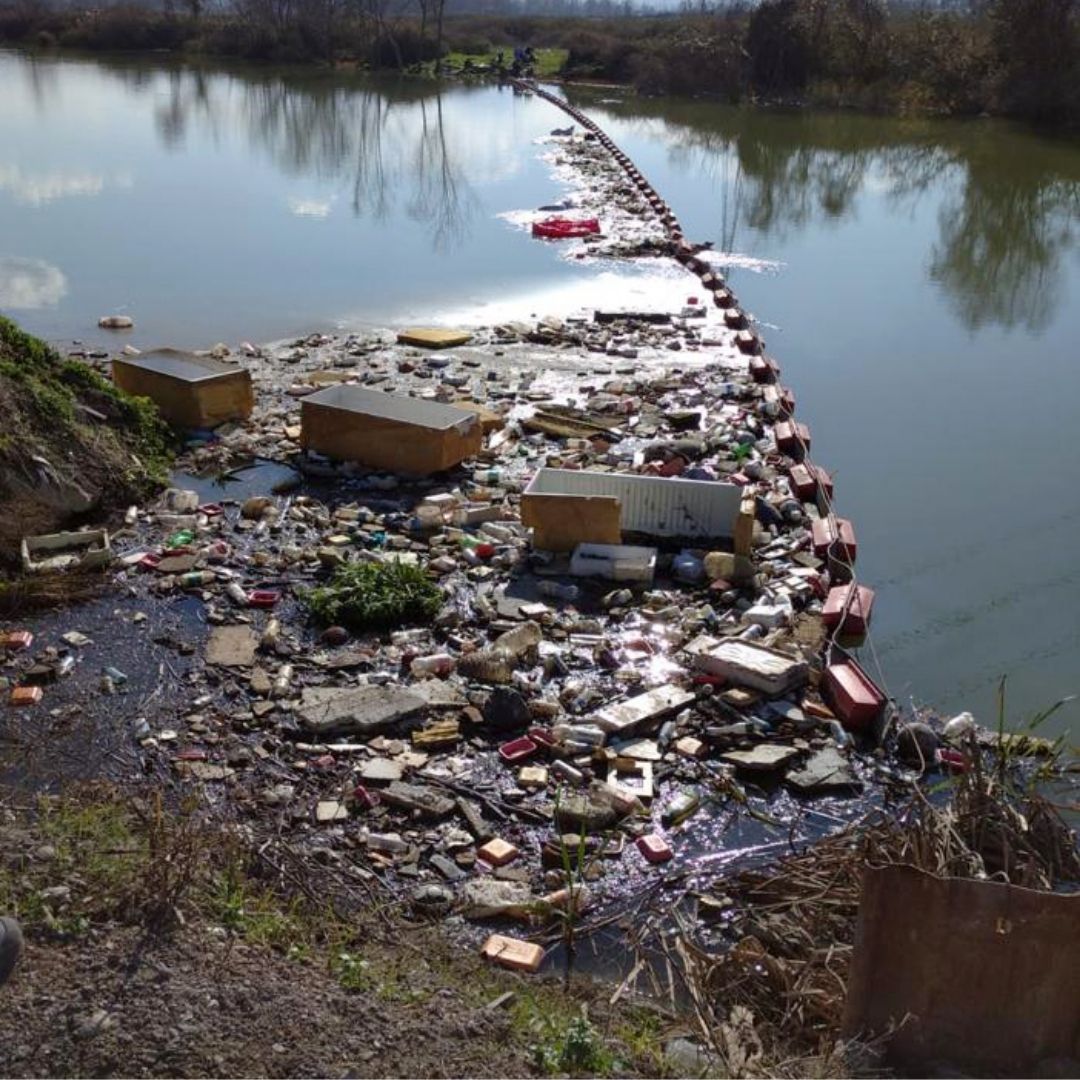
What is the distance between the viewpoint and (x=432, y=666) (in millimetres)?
4836

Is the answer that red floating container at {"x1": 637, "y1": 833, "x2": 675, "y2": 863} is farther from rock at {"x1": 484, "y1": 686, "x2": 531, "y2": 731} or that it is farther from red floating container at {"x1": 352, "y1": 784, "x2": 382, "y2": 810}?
red floating container at {"x1": 352, "y1": 784, "x2": 382, "y2": 810}

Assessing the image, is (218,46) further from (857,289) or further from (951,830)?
(951,830)

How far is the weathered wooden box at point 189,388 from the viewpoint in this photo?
7.30m

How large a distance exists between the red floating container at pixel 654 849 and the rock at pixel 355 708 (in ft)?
3.59

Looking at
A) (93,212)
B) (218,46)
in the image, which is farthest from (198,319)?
(218,46)

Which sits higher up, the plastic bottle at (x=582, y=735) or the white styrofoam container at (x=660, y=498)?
the white styrofoam container at (x=660, y=498)

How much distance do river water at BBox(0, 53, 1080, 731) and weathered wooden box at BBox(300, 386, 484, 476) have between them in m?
2.31

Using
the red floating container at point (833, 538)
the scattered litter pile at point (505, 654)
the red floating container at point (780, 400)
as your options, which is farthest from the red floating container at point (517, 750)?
the red floating container at point (780, 400)

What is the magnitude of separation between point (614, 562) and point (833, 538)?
3.82 feet

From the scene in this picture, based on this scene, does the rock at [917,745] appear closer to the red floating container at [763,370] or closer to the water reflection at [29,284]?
the red floating container at [763,370]

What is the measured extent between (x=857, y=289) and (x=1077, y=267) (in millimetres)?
3072

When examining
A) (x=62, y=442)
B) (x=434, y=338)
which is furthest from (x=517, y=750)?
(x=434, y=338)

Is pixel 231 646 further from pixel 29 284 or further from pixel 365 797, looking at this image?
pixel 29 284

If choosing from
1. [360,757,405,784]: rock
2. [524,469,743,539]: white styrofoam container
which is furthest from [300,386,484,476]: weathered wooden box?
[360,757,405,784]: rock
